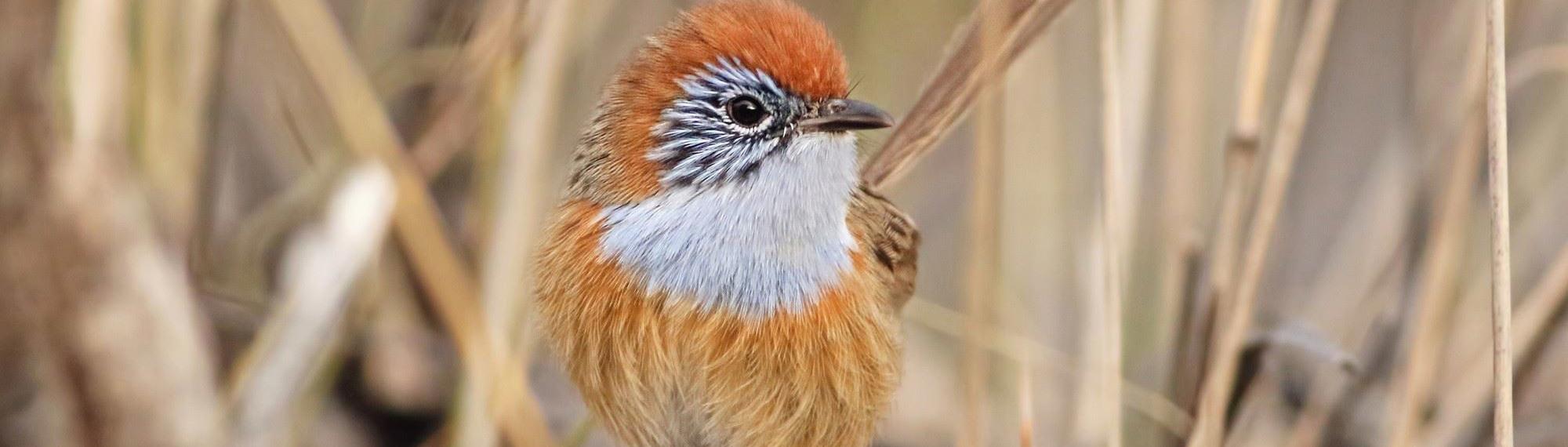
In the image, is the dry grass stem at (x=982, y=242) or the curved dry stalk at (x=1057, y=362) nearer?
the dry grass stem at (x=982, y=242)

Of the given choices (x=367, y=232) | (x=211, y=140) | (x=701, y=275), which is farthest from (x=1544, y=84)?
(x=211, y=140)

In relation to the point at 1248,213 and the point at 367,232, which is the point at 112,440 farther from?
the point at 1248,213

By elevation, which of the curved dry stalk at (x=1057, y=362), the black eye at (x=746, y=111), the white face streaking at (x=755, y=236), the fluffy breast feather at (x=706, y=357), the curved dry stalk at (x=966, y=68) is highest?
the curved dry stalk at (x=966, y=68)

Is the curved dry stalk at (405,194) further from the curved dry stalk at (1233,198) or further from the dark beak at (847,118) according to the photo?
the curved dry stalk at (1233,198)

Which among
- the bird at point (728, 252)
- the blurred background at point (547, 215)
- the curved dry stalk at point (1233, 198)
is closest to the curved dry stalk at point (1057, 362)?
the blurred background at point (547, 215)

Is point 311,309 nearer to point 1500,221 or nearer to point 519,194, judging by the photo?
point 519,194

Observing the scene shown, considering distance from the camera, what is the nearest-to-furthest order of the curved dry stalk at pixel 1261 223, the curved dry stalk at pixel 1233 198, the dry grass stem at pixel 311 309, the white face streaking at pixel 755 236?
the white face streaking at pixel 755 236 → the curved dry stalk at pixel 1233 198 → the curved dry stalk at pixel 1261 223 → the dry grass stem at pixel 311 309

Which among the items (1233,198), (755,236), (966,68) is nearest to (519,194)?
(755,236)
